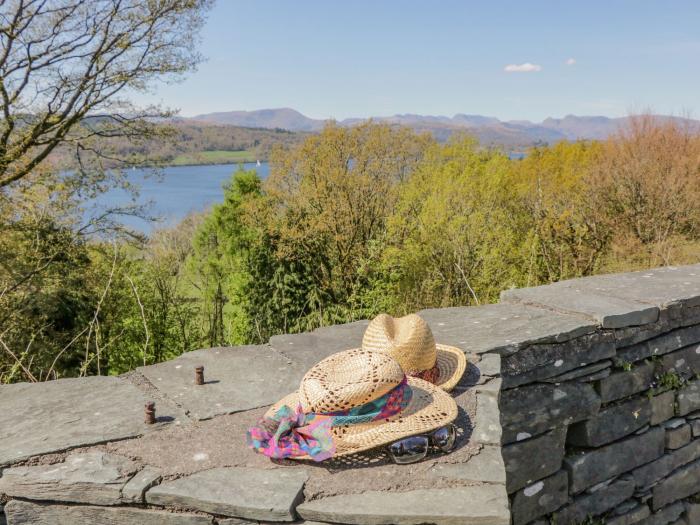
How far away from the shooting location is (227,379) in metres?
3.09

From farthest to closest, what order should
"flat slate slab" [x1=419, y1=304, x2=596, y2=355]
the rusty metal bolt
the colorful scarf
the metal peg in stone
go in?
1. "flat slate slab" [x1=419, y1=304, x2=596, y2=355]
2. the rusty metal bolt
3. the metal peg in stone
4. the colorful scarf

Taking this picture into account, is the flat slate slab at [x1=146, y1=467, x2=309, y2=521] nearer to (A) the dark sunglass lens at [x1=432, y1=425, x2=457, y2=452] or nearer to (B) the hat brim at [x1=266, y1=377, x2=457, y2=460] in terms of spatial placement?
(B) the hat brim at [x1=266, y1=377, x2=457, y2=460]

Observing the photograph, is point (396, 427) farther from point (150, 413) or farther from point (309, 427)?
point (150, 413)

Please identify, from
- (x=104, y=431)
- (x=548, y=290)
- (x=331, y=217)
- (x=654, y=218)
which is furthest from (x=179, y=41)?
(x=104, y=431)

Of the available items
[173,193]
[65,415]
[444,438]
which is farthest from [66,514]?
[173,193]

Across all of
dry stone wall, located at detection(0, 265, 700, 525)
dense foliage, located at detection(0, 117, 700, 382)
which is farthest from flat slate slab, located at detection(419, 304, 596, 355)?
dense foliage, located at detection(0, 117, 700, 382)

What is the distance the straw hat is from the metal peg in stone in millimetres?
1019

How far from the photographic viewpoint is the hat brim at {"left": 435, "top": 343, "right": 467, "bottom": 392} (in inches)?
114

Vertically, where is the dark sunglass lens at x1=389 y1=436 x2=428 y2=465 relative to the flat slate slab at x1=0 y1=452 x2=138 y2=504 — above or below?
above

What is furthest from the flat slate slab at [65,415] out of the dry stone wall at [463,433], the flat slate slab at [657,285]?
the flat slate slab at [657,285]

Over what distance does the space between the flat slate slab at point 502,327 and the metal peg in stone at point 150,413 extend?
1.69 metres

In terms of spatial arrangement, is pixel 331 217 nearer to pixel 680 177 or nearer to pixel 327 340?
pixel 680 177

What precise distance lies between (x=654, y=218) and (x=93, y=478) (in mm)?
12076

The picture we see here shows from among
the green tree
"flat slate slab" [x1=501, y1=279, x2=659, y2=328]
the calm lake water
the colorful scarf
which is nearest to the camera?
the colorful scarf
